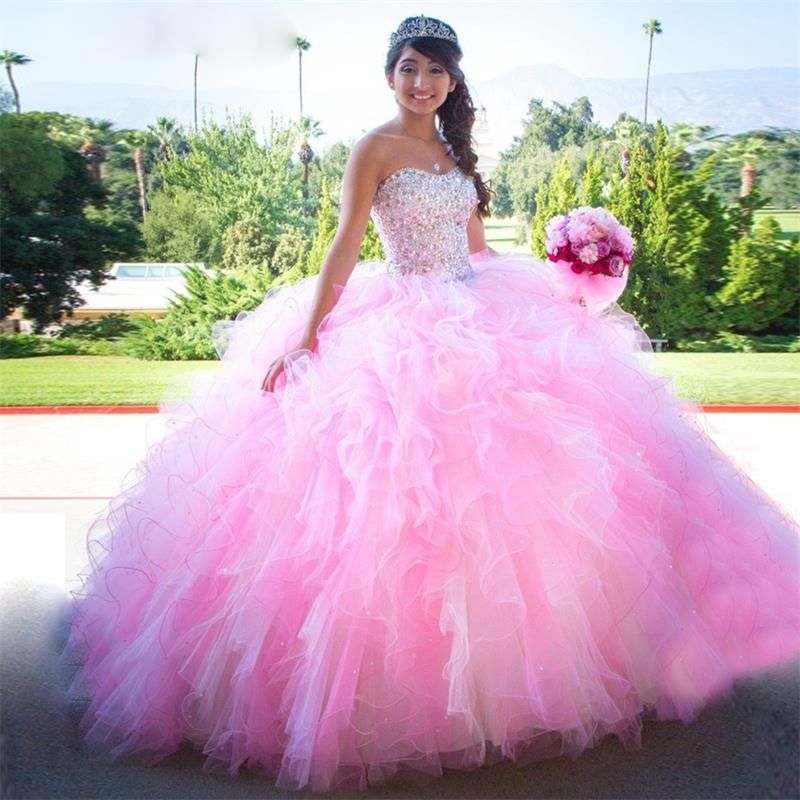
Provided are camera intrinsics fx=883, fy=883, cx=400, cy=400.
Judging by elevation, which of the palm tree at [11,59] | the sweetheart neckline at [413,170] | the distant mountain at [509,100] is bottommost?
the sweetheart neckline at [413,170]

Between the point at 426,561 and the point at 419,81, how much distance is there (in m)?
1.61

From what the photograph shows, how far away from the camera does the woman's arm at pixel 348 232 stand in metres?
2.69

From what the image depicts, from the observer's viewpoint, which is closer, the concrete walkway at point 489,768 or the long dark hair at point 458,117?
the concrete walkway at point 489,768

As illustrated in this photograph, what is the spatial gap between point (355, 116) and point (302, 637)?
6.72 m

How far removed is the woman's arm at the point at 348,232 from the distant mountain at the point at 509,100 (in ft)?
18.0

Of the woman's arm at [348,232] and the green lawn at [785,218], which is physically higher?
the woman's arm at [348,232]

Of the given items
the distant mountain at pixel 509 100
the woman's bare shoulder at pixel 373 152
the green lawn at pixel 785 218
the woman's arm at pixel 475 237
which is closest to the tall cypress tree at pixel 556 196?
the distant mountain at pixel 509 100

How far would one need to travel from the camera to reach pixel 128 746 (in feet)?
7.84

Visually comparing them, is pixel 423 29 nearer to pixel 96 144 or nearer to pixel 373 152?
pixel 373 152

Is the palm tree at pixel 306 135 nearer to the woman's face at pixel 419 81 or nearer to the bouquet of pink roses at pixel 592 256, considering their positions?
the woman's face at pixel 419 81

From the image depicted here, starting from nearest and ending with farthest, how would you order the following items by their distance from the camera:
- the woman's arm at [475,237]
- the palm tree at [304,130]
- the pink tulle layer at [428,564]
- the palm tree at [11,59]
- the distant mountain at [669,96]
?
the pink tulle layer at [428,564] → the woman's arm at [475,237] → the palm tree at [304,130] → the palm tree at [11,59] → the distant mountain at [669,96]

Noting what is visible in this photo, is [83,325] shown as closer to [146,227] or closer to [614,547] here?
[146,227]

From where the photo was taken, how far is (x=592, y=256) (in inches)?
114

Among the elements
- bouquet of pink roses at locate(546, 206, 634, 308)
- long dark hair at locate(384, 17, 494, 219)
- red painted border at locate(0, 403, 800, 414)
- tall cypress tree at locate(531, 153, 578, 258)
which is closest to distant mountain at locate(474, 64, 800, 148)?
tall cypress tree at locate(531, 153, 578, 258)
